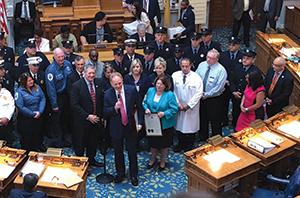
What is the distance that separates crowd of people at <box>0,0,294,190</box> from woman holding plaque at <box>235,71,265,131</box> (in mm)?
14

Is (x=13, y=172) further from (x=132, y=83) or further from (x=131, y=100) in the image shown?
(x=132, y=83)

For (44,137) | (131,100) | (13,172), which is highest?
(131,100)

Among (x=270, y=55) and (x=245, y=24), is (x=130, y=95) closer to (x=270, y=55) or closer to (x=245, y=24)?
(x=270, y=55)

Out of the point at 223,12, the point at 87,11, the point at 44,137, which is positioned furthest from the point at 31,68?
the point at 223,12

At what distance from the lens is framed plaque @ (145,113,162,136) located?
20.6 ft

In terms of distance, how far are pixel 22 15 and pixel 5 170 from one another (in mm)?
7169

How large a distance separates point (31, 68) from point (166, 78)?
206 centimetres

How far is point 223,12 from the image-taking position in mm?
13398

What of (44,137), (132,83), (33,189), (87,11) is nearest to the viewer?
(33,189)

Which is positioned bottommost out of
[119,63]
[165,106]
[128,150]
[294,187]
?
[128,150]

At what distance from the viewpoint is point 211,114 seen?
718 cm

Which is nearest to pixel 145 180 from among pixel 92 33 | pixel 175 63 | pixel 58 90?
pixel 58 90

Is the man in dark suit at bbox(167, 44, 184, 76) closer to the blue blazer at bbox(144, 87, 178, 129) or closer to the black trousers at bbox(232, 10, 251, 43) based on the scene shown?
the blue blazer at bbox(144, 87, 178, 129)

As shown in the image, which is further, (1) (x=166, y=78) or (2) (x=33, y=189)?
(1) (x=166, y=78)
